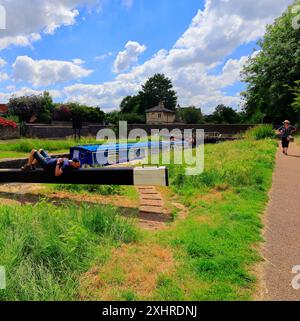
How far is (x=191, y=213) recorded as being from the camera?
20.9ft

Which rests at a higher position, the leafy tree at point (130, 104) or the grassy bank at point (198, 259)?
the leafy tree at point (130, 104)

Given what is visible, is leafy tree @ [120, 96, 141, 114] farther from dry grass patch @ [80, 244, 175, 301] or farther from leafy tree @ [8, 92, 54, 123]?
dry grass patch @ [80, 244, 175, 301]

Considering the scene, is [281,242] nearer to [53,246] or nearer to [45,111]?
[53,246]

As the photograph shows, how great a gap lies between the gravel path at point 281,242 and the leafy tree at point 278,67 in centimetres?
1970

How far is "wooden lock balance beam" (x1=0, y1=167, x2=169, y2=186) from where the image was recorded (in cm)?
705

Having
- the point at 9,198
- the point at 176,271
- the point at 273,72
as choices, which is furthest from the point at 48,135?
the point at 176,271

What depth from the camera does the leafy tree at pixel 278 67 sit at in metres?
25.8

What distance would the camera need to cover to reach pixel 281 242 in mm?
4523

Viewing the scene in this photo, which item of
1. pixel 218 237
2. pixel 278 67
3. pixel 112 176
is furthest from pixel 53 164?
pixel 278 67

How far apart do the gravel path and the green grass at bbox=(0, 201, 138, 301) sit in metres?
1.80

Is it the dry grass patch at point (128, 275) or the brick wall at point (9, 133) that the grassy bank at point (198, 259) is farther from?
the brick wall at point (9, 133)

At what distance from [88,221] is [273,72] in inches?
1045

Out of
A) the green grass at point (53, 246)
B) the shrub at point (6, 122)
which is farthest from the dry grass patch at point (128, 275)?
the shrub at point (6, 122)

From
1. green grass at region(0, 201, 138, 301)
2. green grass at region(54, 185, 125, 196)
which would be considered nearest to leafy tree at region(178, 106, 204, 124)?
green grass at region(54, 185, 125, 196)
